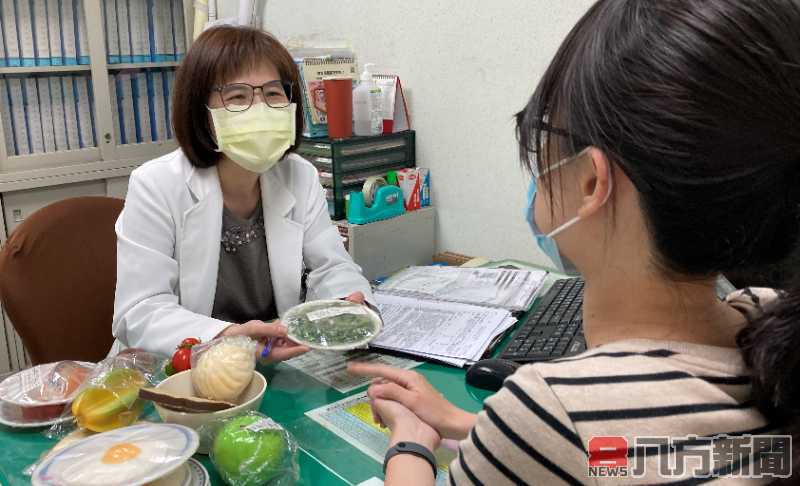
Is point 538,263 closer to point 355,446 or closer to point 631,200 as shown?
point 355,446

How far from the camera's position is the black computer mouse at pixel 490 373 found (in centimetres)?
110

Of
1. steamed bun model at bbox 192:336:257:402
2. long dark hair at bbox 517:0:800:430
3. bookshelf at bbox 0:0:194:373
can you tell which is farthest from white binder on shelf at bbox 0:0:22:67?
long dark hair at bbox 517:0:800:430

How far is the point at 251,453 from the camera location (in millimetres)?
804

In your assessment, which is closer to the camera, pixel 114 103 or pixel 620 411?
pixel 620 411

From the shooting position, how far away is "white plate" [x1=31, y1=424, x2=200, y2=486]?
728 millimetres

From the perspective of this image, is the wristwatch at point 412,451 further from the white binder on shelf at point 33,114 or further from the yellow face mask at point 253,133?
the white binder on shelf at point 33,114

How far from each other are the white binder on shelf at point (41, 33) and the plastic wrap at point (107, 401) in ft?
6.71

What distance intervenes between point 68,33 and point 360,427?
236 cm

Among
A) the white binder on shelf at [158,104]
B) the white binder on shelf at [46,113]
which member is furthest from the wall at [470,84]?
the white binder on shelf at [46,113]

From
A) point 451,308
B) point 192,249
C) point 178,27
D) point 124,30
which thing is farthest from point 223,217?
point 178,27

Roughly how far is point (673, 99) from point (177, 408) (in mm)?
738

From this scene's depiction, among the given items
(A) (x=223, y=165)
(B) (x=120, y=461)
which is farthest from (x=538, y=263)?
(B) (x=120, y=461)

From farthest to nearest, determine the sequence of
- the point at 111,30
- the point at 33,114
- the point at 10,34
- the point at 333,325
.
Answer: the point at 111,30 < the point at 33,114 < the point at 10,34 < the point at 333,325

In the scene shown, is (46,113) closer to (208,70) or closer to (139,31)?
(139,31)
